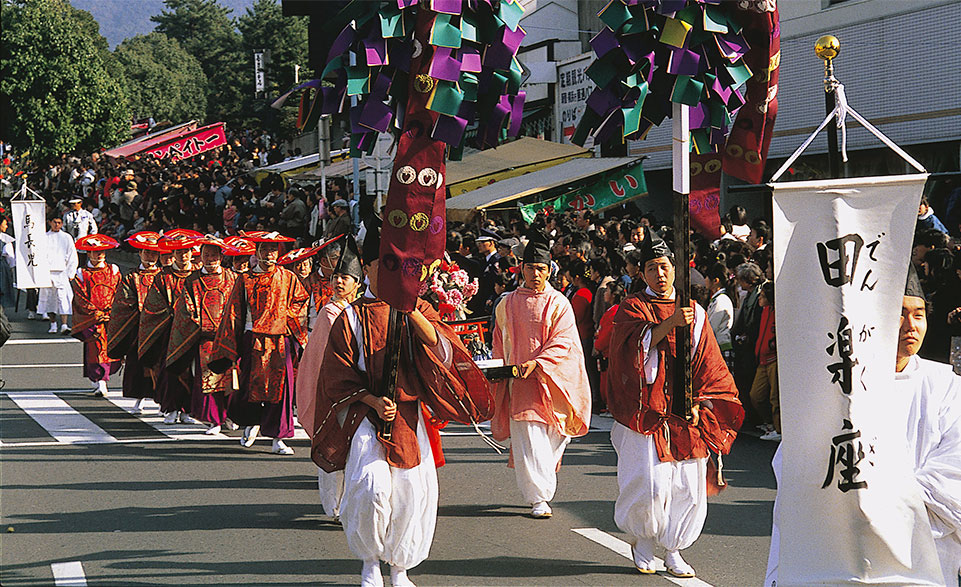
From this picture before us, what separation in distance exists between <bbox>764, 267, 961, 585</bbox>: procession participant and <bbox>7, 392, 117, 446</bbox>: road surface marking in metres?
8.03

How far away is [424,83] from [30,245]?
15791mm

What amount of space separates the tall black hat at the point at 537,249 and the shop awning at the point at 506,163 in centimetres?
914

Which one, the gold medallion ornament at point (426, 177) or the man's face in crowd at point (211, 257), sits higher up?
the gold medallion ornament at point (426, 177)

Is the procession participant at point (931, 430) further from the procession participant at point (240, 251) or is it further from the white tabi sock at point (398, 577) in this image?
the procession participant at point (240, 251)

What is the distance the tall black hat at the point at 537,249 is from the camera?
8062mm

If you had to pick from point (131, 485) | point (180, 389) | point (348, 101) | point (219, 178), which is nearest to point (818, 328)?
point (348, 101)

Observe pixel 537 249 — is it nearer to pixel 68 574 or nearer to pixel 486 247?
pixel 68 574

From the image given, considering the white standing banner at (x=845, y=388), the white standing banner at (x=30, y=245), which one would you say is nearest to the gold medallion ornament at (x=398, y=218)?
the white standing banner at (x=845, y=388)

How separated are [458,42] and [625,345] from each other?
206 centimetres

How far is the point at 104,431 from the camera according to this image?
11406mm

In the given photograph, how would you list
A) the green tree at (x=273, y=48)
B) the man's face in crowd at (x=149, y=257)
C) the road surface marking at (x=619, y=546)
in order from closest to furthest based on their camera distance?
the road surface marking at (x=619, y=546) < the man's face in crowd at (x=149, y=257) < the green tree at (x=273, y=48)

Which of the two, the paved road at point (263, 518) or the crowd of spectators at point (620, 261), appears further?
the crowd of spectators at point (620, 261)

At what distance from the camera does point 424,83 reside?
18.7 feet

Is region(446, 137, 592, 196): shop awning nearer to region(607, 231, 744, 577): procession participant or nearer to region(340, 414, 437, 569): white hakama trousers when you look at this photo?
region(607, 231, 744, 577): procession participant
